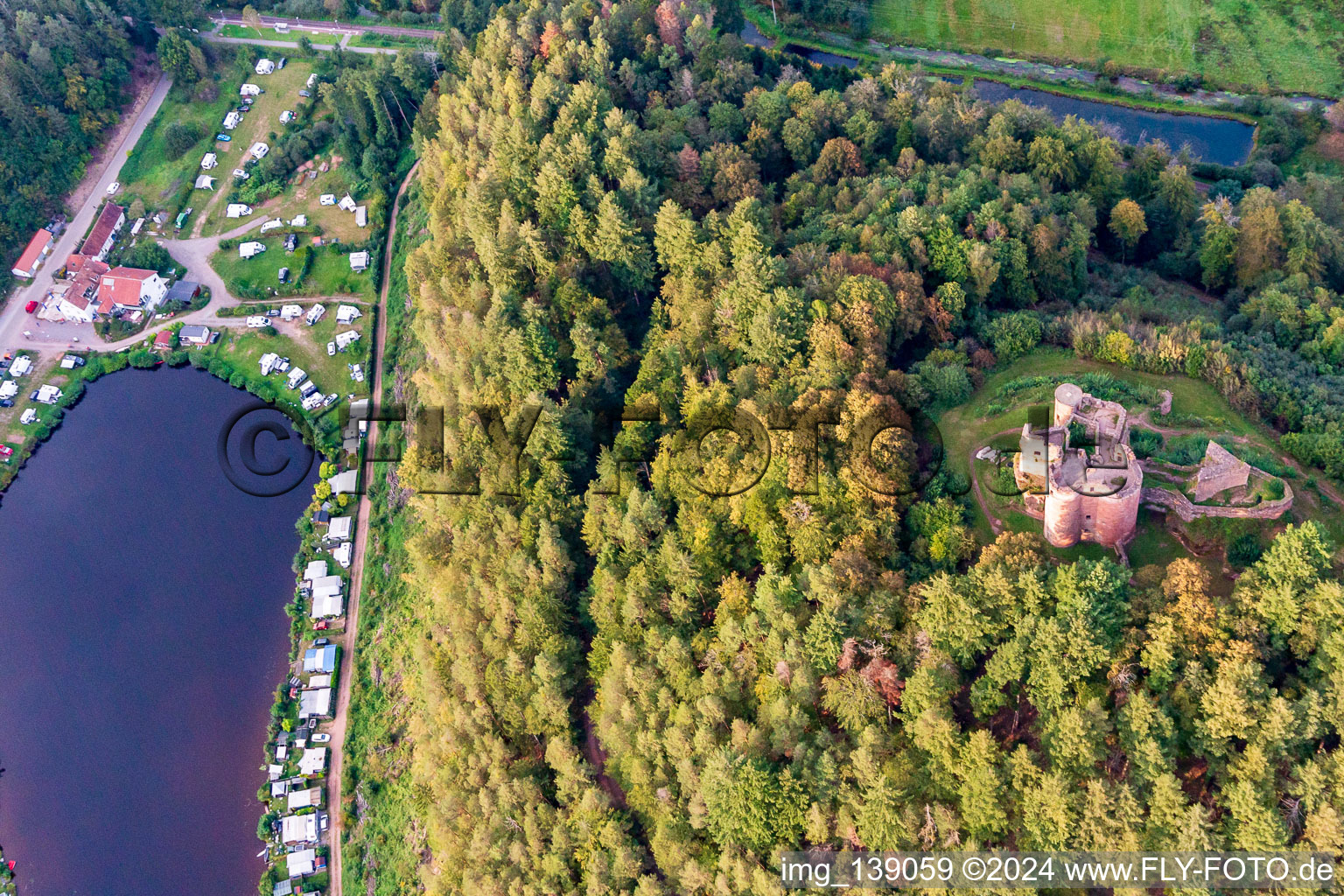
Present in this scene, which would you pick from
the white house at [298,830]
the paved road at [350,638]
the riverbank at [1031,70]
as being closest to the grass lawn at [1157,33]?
the riverbank at [1031,70]

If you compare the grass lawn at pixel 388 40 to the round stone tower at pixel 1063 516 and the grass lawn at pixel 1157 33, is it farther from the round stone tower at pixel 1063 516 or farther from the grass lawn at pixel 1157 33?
the round stone tower at pixel 1063 516

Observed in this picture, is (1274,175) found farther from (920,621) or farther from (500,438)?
(500,438)

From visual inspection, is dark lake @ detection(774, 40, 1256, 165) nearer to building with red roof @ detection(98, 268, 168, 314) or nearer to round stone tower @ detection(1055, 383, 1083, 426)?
round stone tower @ detection(1055, 383, 1083, 426)

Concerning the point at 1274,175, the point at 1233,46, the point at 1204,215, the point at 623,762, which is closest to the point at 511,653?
the point at 623,762

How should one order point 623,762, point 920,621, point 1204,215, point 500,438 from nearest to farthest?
point 920,621, point 623,762, point 500,438, point 1204,215

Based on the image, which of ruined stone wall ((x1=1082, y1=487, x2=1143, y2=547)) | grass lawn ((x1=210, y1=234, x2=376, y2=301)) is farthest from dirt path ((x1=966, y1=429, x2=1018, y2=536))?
grass lawn ((x1=210, y1=234, x2=376, y2=301))
